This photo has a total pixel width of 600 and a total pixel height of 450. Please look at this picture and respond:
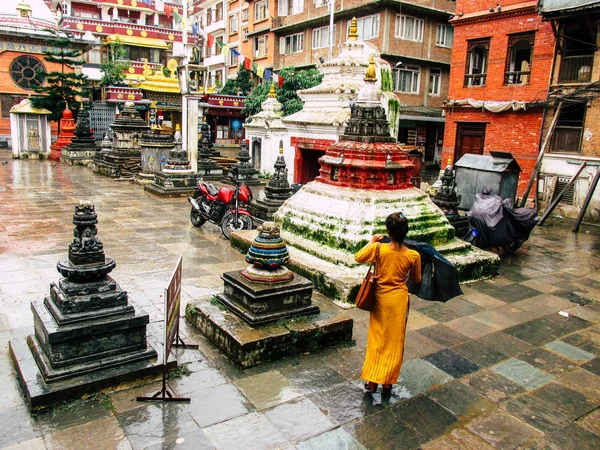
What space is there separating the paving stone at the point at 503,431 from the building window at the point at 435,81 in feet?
90.8

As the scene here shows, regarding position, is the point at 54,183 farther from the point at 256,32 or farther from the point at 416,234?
the point at 256,32

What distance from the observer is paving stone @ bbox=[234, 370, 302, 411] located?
4464mm

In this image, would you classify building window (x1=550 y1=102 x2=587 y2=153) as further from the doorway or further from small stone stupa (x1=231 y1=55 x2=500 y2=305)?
small stone stupa (x1=231 y1=55 x2=500 y2=305)

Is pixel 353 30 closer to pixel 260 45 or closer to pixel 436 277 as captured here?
pixel 436 277

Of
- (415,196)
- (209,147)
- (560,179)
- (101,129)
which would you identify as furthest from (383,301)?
(101,129)

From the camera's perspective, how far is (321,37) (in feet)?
102

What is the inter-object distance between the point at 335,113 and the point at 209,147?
870cm

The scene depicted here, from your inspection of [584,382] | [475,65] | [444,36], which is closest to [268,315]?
[584,382]

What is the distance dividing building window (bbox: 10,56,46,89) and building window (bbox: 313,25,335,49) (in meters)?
17.4

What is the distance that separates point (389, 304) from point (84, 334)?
275cm

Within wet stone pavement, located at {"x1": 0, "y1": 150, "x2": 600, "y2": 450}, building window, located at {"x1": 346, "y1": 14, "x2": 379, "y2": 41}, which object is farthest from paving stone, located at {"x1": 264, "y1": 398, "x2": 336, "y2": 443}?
building window, located at {"x1": 346, "y1": 14, "x2": 379, "y2": 41}

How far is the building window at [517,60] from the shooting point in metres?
18.0

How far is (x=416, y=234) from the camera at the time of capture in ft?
27.0

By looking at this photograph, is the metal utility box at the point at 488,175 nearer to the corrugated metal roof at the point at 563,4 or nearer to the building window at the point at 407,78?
the corrugated metal roof at the point at 563,4
